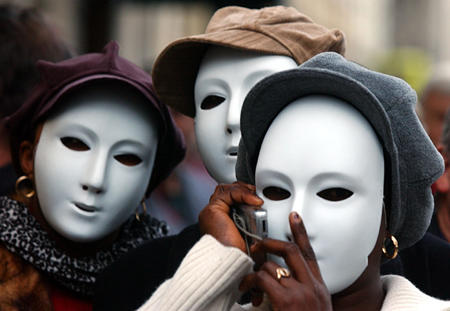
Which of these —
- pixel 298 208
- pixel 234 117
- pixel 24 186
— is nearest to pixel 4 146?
pixel 24 186

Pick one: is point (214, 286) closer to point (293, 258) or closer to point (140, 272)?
point (293, 258)

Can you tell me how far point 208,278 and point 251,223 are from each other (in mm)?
173

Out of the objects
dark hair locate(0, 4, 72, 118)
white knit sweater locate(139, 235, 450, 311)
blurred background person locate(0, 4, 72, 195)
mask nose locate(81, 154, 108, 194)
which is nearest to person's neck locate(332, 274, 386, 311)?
white knit sweater locate(139, 235, 450, 311)

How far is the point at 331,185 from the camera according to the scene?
2580 millimetres

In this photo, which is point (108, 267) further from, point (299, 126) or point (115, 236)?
point (299, 126)

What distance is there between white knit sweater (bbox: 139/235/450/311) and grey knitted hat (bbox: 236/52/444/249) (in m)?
0.19

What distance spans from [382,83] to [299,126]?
0.24 meters

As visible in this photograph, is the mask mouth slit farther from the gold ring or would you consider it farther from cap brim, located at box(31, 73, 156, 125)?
the gold ring

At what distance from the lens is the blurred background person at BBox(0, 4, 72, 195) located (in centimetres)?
427

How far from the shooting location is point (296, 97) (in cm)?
269

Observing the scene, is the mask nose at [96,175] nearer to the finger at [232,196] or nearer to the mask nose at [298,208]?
the finger at [232,196]

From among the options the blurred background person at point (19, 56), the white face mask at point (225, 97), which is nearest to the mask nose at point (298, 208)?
the white face mask at point (225, 97)

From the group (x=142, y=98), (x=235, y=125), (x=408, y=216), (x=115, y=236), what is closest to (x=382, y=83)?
(x=408, y=216)

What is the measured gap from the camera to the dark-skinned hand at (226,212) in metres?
2.62
